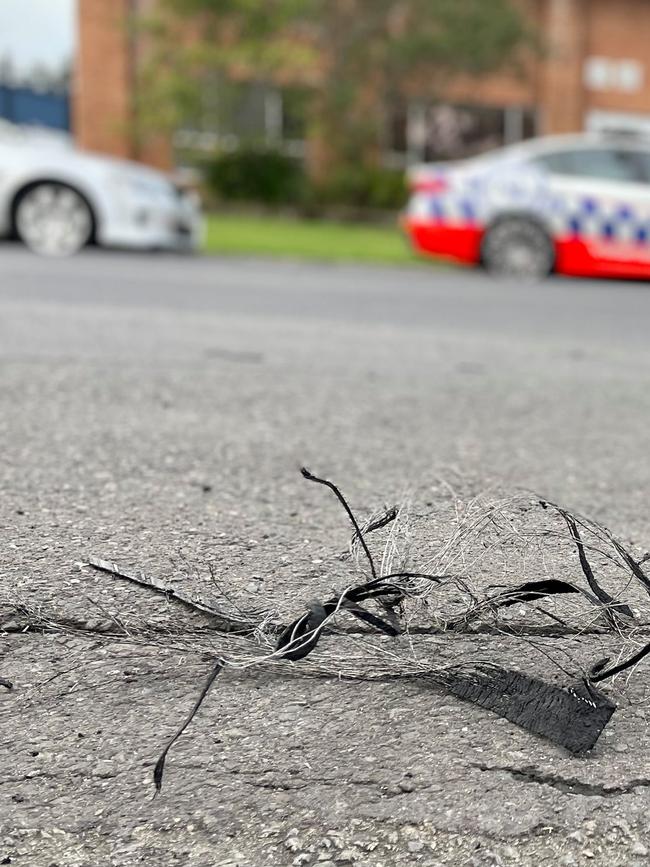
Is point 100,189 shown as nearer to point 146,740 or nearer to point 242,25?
point 146,740

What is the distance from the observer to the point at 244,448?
3006 millimetres

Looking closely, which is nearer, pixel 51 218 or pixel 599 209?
pixel 51 218

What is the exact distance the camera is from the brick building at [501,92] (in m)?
21.1

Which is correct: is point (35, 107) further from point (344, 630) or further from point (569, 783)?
point (569, 783)

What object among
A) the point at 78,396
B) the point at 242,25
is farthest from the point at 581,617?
the point at 242,25

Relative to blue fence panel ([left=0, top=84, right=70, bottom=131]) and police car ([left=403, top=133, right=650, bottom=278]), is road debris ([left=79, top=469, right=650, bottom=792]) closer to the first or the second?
police car ([left=403, top=133, right=650, bottom=278])

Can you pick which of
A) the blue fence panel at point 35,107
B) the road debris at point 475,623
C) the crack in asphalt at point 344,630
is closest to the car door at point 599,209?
the road debris at point 475,623

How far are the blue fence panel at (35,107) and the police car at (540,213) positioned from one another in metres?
14.7

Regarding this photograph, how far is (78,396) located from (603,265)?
761cm

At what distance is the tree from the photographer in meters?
19.2

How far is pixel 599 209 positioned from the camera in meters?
10.0

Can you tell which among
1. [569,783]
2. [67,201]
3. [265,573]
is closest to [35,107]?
[67,201]

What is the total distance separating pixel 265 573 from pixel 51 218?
860 cm

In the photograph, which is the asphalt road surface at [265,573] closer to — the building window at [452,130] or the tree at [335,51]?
the tree at [335,51]
